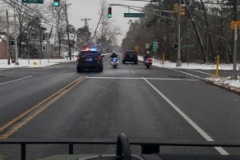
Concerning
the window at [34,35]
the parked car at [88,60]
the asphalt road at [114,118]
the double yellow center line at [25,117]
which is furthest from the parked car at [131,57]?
the window at [34,35]

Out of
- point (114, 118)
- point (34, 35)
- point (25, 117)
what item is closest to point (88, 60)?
point (25, 117)

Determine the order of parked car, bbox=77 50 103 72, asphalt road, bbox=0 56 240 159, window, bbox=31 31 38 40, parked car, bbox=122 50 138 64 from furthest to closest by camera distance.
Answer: window, bbox=31 31 38 40, parked car, bbox=122 50 138 64, parked car, bbox=77 50 103 72, asphalt road, bbox=0 56 240 159

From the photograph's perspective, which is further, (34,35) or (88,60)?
(34,35)

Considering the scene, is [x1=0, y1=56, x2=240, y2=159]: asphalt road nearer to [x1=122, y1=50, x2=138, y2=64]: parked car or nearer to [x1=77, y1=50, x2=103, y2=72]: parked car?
[x1=77, y1=50, x2=103, y2=72]: parked car

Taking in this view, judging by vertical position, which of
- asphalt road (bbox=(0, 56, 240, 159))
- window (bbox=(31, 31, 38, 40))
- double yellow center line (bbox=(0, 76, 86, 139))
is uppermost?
window (bbox=(31, 31, 38, 40))

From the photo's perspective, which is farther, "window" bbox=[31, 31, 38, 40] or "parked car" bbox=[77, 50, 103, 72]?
"window" bbox=[31, 31, 38, 40]

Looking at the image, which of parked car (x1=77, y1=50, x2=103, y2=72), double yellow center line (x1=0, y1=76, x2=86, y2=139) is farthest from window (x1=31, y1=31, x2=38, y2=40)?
double yellow center line (x1=0, y1=76, x2=86, y2=139)

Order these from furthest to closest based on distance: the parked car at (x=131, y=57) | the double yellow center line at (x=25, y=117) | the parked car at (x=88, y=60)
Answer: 1. the parked car at (x=131, y=57)
2. the parked car at (x=88, y=60)
3. the double yellow center line at (x=25, y=117)

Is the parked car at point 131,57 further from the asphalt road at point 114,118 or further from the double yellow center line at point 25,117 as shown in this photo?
the double yellow center line at point 25,117

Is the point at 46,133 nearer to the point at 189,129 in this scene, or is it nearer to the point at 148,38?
the point at 189,129

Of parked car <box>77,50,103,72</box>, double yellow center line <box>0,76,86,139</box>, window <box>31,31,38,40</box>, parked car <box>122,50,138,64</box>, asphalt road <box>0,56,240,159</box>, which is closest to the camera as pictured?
asphalt road <box>0,56,240,159</box>

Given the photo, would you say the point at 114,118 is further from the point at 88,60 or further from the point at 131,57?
the point at 131,57

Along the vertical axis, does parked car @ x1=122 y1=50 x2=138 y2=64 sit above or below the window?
below

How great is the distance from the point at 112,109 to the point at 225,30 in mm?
48650
